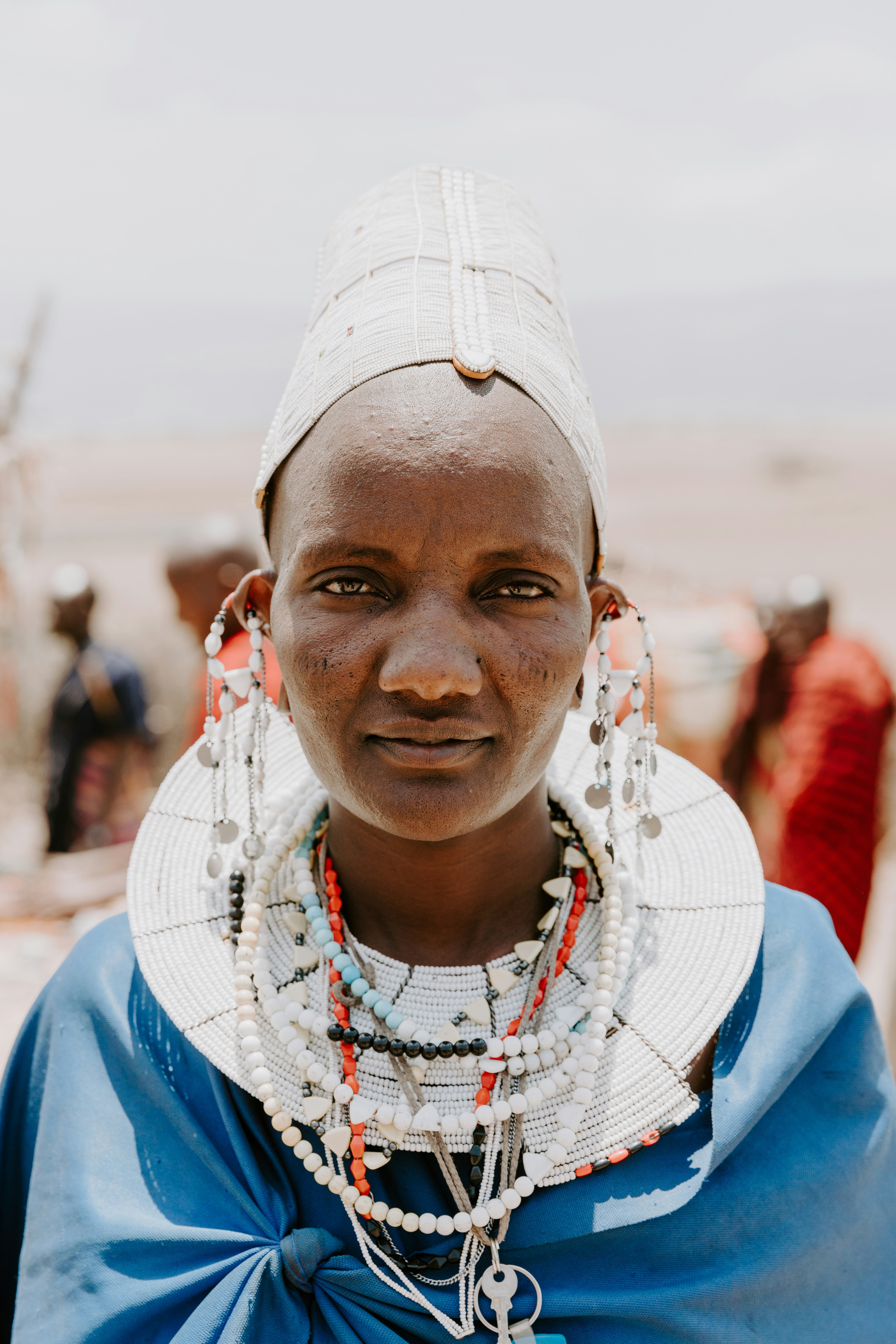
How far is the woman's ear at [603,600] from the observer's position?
1590 mm

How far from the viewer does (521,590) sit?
1.42 m

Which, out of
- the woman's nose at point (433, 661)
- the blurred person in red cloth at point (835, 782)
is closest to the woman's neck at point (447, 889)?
the woman's nose at point (433, 661)

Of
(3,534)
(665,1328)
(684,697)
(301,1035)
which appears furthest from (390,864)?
(3,534)

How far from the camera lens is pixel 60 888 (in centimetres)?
465

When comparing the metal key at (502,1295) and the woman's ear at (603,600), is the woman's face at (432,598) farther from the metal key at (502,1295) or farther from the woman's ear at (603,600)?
the metal key at (502,1295)

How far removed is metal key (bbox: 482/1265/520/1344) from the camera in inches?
55.3

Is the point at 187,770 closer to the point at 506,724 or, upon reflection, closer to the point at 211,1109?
the point at 211,1109

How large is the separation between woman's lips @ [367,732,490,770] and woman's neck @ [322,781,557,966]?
24 cm

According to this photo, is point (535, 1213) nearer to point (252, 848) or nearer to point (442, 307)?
point (252, 848)

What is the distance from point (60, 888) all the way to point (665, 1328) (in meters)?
3.78

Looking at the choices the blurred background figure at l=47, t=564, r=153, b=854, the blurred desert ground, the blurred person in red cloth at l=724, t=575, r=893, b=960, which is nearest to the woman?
the blurred desert ground

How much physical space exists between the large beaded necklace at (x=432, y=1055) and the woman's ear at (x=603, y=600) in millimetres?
363

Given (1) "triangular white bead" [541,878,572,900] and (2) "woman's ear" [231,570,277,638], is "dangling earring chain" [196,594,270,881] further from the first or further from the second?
(1) "triangular white bead" [541,878,572,900]

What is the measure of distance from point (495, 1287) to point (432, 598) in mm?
910
